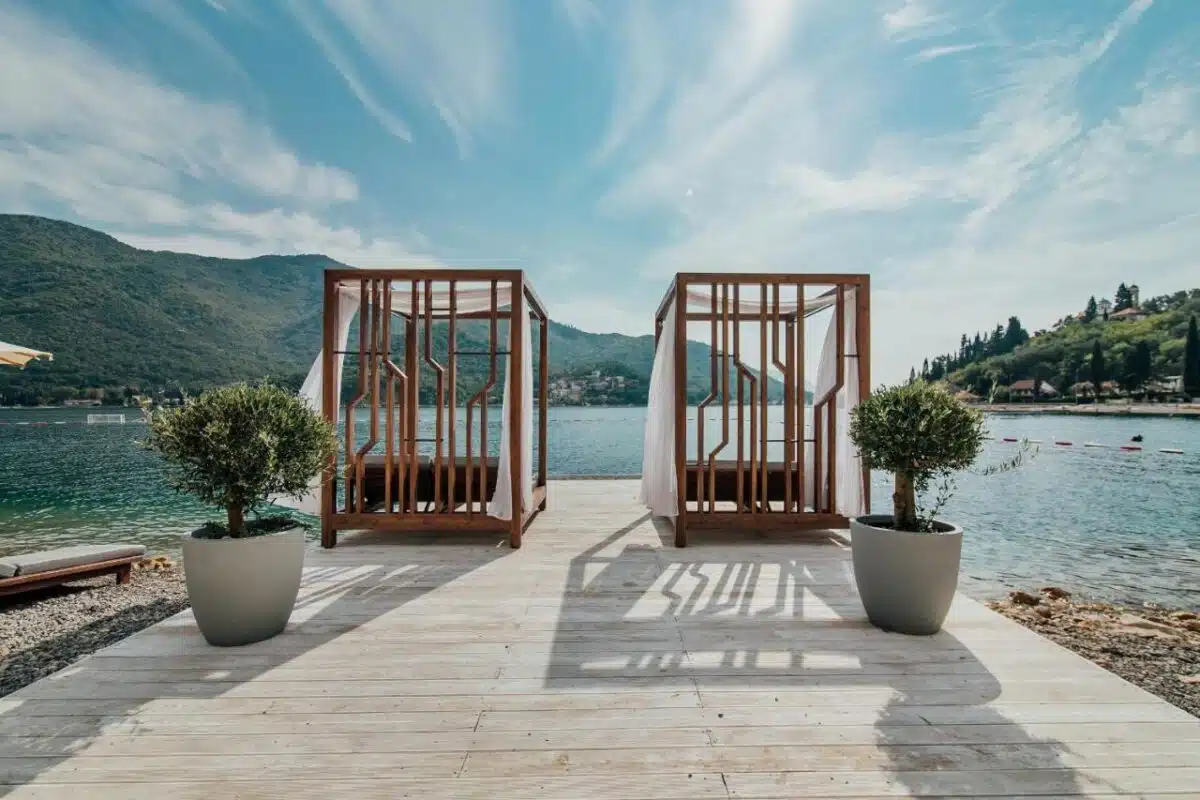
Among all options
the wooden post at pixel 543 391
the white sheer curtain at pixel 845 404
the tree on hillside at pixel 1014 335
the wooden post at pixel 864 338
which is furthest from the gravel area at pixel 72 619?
the tree on hillside at pixel 1014 335

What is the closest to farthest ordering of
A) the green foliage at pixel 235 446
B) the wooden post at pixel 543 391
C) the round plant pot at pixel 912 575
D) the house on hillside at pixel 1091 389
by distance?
1. the green foliage at pixel 235 446
2. the round plant pot at pixel 912 575
3. the wooden post at pixel 543 391
4. the house on hillside at pixel 1091 389

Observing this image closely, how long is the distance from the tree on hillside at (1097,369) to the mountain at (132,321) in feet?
125

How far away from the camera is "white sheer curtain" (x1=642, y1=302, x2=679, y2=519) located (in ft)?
16.3

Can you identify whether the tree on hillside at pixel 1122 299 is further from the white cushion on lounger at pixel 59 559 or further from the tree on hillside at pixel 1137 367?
the white cushion on lounger at pixel 59 559

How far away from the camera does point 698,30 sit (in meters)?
Result: 5.78

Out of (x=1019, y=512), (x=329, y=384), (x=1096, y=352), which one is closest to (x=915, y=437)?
(x=329, y=384)

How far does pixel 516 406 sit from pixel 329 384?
1.60 metres

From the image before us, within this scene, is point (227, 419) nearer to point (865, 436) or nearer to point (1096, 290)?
point (865, 436)

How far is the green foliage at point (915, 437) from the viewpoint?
2775 millimetres

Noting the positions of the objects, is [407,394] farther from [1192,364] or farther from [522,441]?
[1192,364]

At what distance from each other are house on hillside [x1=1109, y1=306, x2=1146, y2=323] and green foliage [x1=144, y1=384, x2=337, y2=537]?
98.5 metres

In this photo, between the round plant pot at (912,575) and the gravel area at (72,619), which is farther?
the gravel area at (72,619)

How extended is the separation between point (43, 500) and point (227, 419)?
53.9 feet

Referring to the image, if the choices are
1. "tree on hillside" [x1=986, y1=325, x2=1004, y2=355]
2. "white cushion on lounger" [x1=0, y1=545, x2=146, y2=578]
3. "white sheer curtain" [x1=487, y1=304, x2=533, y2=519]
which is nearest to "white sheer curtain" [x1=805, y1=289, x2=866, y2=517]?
"white sheer curtain" [x1=487, y1=304, x2=533, y2=519]
